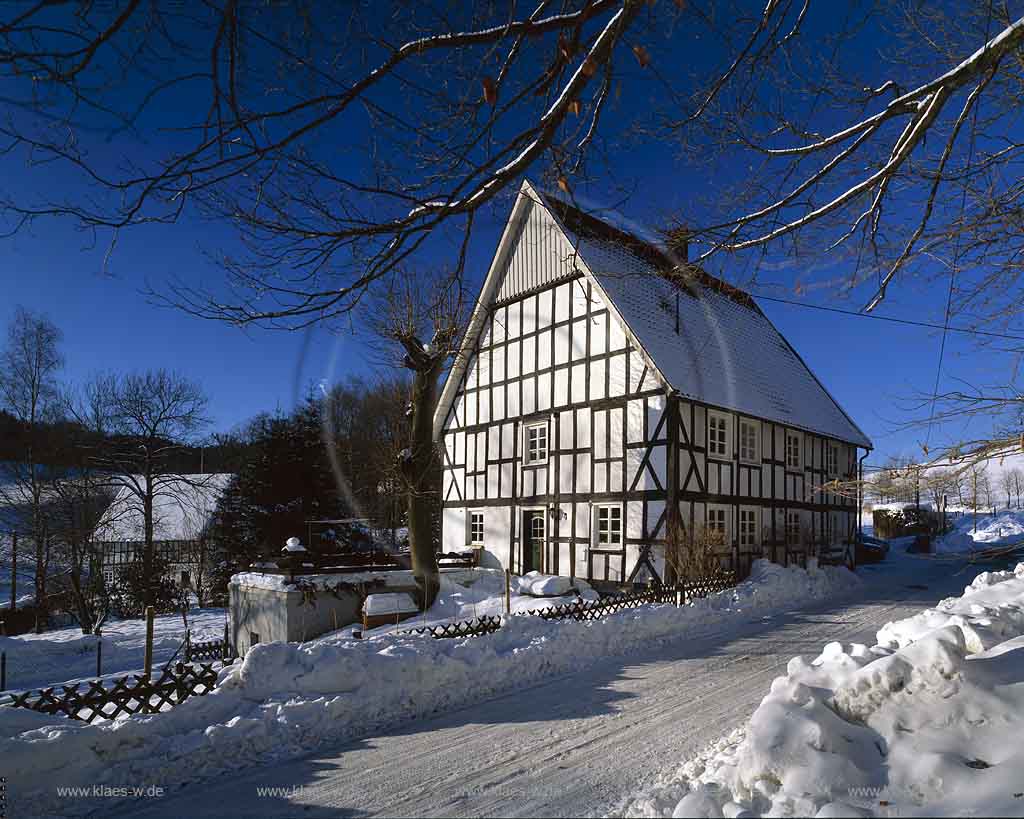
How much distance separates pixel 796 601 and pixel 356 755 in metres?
13.0

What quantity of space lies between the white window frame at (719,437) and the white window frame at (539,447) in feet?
15.0

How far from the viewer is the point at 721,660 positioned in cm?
862

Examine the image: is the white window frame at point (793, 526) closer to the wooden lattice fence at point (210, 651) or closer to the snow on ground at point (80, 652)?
the wooden lattice fence at point (210, 651)

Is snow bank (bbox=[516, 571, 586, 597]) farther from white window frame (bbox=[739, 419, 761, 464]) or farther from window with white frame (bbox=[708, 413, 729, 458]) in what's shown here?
white window frame (bbox=[739, 419, 761, 464])

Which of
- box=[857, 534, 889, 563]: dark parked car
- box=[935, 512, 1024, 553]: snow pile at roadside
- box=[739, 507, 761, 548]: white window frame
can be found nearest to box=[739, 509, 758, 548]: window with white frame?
Result: box=[739, 507, 761, 548]: white window frame

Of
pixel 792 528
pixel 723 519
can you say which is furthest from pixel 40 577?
pixel 792 528

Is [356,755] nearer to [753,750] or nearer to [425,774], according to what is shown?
[425,774]

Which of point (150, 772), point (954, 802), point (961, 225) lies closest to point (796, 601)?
point (961, 225)

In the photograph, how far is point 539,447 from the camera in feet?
61.0

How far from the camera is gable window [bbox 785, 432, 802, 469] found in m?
19.4

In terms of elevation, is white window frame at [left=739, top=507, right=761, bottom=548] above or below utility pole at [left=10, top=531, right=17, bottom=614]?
above

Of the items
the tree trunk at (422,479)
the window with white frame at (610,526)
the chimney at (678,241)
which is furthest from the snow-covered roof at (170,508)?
the chimney at (678,241)

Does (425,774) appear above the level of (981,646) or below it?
below

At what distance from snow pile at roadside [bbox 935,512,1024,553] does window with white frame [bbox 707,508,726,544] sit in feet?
79.4
